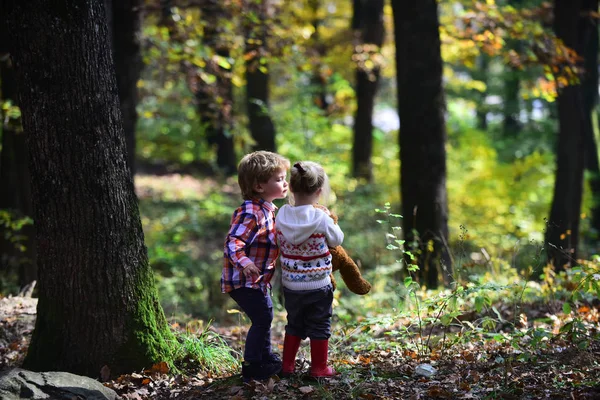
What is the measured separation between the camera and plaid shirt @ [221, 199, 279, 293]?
4.09 meters

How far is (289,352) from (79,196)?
1.84 metres

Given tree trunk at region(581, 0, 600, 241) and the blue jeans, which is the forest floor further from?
tree trunk at region(581, 0, 600, 241)

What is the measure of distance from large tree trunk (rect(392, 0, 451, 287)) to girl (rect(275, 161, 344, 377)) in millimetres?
3421

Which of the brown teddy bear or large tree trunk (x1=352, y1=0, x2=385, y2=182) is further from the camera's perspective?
large tree trunk (x1=352, y1=0, x2=385, y2=182)

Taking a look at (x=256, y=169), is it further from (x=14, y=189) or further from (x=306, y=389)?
(x=14, y=189)

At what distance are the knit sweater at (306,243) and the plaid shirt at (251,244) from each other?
3.8 inches

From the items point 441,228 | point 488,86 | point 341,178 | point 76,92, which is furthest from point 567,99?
point 488,86

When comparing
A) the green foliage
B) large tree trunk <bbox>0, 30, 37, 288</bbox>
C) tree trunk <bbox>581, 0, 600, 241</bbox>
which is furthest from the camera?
tree trunk <bbox>581, 0, 600, 241</bbox>

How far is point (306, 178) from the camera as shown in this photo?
409cm

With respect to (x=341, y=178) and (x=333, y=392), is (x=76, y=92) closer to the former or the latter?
(x=333, y=392)

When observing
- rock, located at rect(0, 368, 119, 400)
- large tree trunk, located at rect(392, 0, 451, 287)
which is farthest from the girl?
large tree trunk, located at rect(392, 0, 451, 287)

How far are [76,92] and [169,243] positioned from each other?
10061mm

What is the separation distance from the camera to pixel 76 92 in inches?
160

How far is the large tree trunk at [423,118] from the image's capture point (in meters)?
7.50
